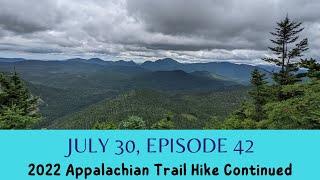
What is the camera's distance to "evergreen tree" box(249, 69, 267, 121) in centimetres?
5525

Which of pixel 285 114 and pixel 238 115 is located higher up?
pixel 285 114

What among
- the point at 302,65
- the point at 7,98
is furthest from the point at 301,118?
the point at 7,98

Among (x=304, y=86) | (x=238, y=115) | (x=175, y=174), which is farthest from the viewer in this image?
(x=238, y=115)

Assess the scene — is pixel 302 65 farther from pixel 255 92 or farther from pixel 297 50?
pixel 255 92

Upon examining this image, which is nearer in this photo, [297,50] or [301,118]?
[301,118]

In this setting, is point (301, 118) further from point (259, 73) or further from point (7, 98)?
point (7, 98)

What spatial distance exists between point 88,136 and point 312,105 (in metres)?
16.3

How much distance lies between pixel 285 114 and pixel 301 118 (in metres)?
0.96

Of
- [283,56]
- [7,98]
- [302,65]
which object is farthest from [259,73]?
[7,98]

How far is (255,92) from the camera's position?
201ft

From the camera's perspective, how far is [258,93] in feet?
198

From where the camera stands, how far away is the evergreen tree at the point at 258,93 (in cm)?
5525

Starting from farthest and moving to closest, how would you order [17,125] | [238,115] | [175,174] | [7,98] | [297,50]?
1. [238,115]
2. [7,98]
3. [297,50]
4. [17,125]
5. [175,174]

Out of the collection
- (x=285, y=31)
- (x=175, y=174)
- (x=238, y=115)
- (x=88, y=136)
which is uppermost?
(x=285, y=31)
